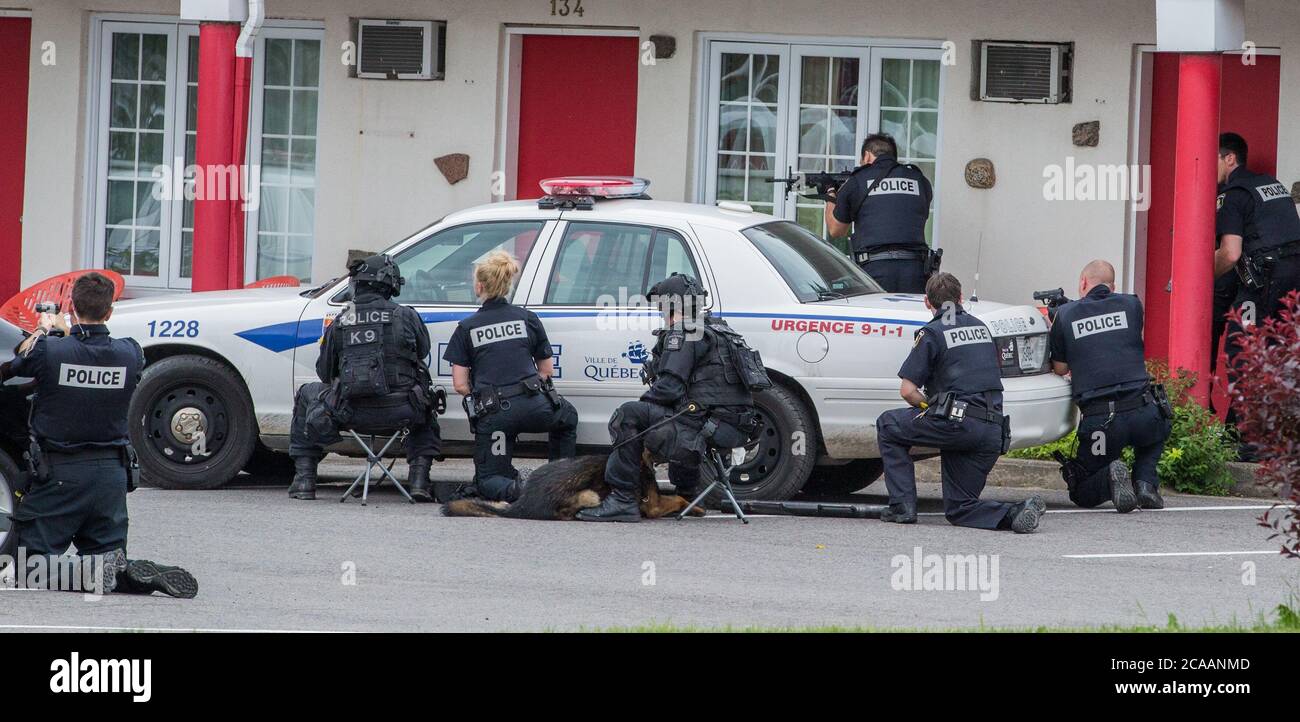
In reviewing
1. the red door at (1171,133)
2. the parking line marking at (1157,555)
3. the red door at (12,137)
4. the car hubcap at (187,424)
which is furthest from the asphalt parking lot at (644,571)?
the red door at (12,137)

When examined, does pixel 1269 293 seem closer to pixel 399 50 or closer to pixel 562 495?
pixel 562 495

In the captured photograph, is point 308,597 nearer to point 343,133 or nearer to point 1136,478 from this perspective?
point 1136,478

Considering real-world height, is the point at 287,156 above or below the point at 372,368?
above

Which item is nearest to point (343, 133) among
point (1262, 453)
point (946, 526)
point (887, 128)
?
point (887, 128)

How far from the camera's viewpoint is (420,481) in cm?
1059

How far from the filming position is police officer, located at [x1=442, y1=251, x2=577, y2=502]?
1007 centimetres

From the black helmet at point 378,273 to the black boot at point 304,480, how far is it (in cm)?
110

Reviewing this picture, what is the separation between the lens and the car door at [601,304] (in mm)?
10336

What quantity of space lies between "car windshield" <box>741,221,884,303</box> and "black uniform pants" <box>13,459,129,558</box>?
4.08 m

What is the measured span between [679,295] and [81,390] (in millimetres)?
3321

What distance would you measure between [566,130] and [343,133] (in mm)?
1757

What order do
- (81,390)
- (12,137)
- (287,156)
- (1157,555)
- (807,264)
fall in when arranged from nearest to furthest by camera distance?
(81,390), (1157,555), (807,264), (287,156), (12,137)

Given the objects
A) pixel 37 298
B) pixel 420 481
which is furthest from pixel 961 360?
pixel 37 298

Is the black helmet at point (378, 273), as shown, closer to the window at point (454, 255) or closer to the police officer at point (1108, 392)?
the window at point (454, 255)
